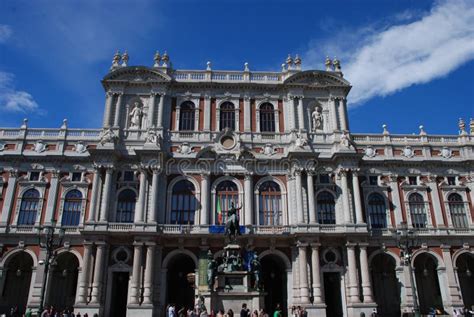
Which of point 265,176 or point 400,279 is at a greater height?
point 265,176

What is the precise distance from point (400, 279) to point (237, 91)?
21820mm

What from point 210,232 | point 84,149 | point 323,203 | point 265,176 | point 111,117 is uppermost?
point 111,117

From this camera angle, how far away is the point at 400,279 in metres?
34.5

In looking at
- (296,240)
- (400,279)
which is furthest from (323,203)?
(400,279)

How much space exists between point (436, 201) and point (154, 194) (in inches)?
971

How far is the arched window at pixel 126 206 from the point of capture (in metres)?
35.2

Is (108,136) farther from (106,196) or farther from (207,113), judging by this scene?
(207,113)

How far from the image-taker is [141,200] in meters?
34.5

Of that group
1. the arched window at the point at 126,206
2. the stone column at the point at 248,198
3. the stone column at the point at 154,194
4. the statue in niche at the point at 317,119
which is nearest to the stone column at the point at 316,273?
the stone column at the point at 248,198

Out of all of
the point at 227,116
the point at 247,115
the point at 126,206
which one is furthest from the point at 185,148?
the point at 126,206

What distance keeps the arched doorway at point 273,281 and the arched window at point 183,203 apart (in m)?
7.24

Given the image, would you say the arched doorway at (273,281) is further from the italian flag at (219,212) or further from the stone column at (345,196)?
the stone column at (345,196)

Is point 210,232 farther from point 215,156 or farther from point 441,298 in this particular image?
point 441,298

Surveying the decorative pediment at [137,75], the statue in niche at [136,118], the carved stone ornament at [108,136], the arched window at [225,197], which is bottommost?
the arched window at [225,197]
